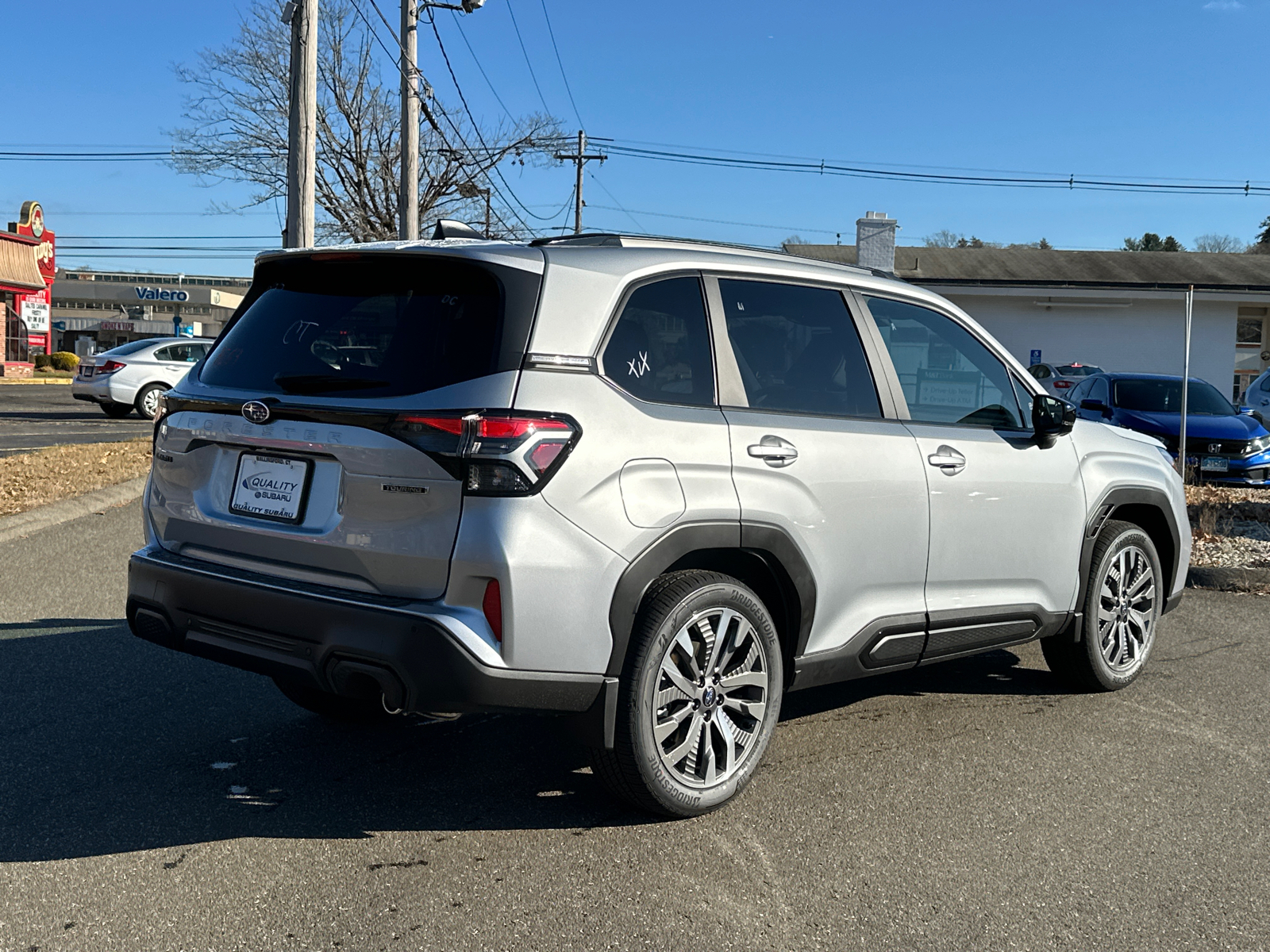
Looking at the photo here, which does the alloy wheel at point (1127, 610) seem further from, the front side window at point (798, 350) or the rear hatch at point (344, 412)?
the rear hatch at point (344, 412)

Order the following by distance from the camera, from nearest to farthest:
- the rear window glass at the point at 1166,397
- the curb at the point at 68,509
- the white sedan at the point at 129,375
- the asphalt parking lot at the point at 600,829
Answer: the asphalt parking lot at the point at 600,829 → the curb at the point at 68,509 → the rear window glass at the point at 1166,397 → the white sedan at the point at 129,375

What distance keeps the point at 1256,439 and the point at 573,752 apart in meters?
13.2

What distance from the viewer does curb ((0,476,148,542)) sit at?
946 cm

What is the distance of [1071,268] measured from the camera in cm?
3441

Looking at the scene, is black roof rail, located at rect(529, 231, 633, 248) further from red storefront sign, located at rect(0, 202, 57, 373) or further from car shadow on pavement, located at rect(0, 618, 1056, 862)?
red storefront sign, located at rect(0, 202, 57, 373)

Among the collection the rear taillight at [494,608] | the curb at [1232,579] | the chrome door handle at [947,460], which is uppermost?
the chrome door handle at [947,460]

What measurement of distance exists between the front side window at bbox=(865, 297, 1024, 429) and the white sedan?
20195 mm

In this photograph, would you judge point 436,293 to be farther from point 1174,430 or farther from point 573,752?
point 1174,430

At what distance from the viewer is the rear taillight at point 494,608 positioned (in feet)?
11.4

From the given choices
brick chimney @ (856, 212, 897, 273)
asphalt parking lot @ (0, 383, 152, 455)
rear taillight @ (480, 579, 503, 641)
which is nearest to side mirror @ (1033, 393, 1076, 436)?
rear taillight @ (480, 579, 503, 641)

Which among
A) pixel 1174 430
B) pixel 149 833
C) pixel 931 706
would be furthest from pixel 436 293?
pixel 1174 430

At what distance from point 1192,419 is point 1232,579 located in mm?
7423

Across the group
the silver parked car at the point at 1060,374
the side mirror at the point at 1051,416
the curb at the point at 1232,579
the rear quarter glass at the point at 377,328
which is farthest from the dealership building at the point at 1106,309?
the rear quarter glass at the point at 377,328

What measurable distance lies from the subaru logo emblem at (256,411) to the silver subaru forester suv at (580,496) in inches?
0.9
